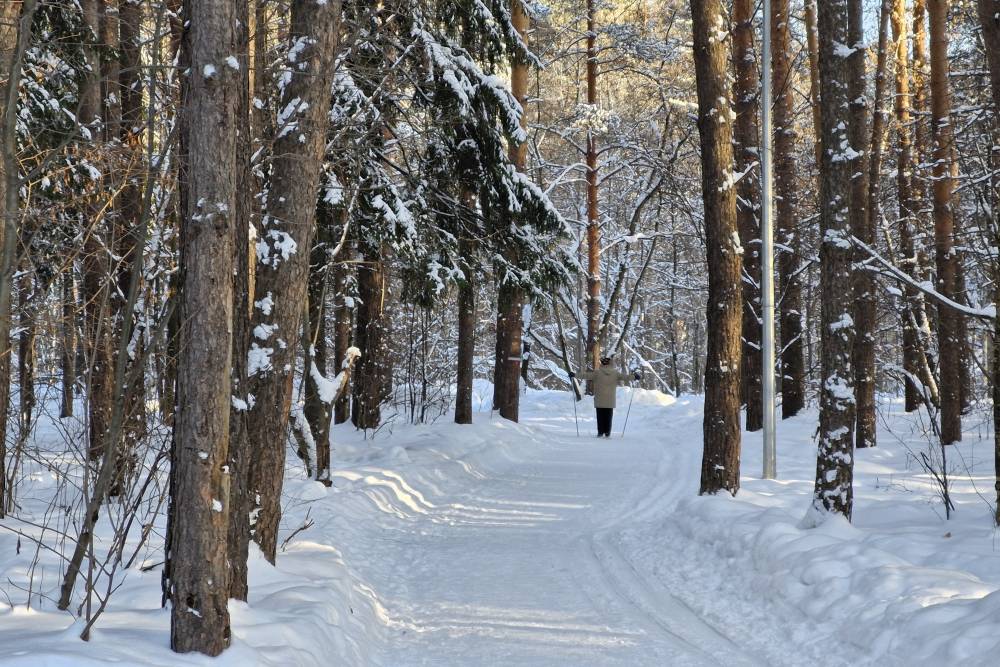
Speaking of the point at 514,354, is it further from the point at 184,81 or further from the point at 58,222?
the point at 184,81

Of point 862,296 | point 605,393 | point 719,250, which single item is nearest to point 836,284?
point 719,250

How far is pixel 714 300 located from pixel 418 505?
4548mm

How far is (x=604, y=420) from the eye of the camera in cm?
1923

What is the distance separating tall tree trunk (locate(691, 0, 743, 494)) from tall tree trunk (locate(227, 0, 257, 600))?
5857 mm

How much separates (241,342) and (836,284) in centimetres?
545

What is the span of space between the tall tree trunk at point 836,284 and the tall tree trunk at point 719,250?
1.88 metres

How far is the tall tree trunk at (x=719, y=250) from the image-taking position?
31.7 feet

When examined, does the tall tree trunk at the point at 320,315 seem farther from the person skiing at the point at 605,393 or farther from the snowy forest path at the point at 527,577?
the person skiing at the point at 605,393

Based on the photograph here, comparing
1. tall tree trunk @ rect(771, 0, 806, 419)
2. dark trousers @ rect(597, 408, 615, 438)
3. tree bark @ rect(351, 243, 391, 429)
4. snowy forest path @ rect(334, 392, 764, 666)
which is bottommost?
snowy forest path @ rect(334, 392, 764, 666)

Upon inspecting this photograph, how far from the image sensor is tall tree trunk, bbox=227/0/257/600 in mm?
5332

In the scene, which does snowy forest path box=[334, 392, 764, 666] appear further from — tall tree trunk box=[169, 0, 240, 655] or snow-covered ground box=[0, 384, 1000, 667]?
tall tree trunk box=[169, 0, 240, 655]

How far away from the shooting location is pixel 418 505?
10547mm

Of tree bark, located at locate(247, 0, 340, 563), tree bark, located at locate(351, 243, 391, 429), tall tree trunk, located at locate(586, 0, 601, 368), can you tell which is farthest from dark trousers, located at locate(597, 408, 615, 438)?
tree bark, located at locate(247, 0, 340, 563)

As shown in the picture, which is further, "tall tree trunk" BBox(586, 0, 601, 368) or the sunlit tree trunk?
"tall tree trunk" BBox(586, 0, 601, 368)
